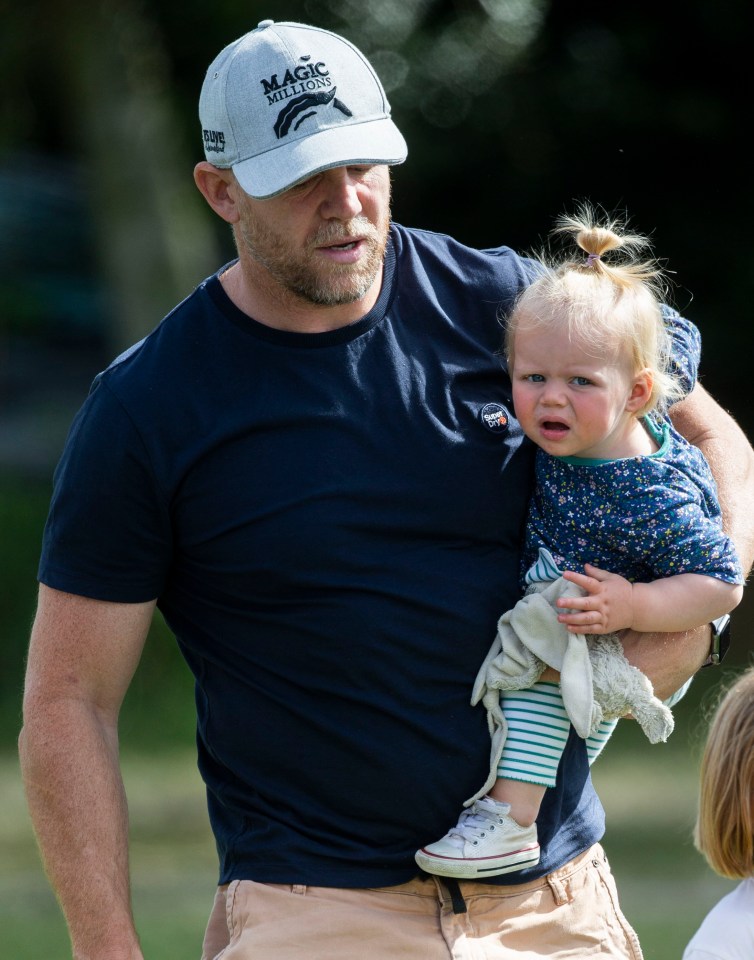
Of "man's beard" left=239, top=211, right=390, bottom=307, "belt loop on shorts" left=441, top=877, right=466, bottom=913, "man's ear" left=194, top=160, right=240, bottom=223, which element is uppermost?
"man's ear" left=194, top=160, right=240, bottom=223

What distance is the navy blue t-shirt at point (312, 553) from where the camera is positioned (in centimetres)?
257

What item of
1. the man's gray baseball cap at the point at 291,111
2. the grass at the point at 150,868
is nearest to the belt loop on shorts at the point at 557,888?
the man's gray baseball cap at the point at 291,111

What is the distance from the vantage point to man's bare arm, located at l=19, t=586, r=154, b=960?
2594mm

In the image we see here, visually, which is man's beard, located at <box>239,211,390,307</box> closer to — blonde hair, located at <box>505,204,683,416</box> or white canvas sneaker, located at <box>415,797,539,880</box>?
blonde hair, located at <box>505,204,683,416</box>

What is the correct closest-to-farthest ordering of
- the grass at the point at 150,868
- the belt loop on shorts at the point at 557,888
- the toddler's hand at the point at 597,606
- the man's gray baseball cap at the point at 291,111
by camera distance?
the toddler's hand at the point at 597,606 < the man's gray baseball cap at the point at 291,111 < the belt loop on shorts at the point at 557,888 < the grass at the point at 150,868

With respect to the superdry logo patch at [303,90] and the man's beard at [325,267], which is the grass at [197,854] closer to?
the man's beard at [325,267]

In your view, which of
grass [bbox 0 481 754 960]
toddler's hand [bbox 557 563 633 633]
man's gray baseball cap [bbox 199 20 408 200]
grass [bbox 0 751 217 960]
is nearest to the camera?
toddler's hand [bbox 557 563 633 633]

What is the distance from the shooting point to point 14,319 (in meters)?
14.4

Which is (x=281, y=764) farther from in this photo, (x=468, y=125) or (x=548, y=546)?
(x=468, y=125)

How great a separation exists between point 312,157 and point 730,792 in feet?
4.52

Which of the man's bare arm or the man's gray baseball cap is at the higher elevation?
the man's gray baseball cap

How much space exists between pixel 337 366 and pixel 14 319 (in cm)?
1236

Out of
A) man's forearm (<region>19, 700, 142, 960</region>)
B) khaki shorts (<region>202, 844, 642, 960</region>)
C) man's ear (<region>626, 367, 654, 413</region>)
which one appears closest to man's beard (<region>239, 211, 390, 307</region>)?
man's ear (<region>626, 367, 654, 413</region>)

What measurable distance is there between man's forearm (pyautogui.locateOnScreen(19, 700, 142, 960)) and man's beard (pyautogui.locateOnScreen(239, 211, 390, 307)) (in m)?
0.83
